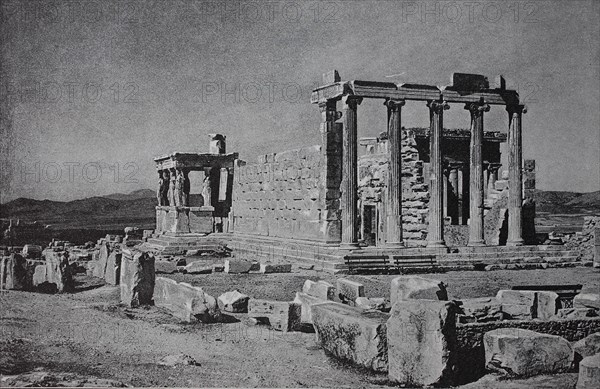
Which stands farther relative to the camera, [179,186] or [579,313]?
[179,186]

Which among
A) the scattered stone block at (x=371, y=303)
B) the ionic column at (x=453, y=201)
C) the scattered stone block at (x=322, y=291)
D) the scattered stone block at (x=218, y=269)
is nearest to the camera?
the scattered stone block at (x=371, y=303)

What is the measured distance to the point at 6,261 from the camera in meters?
14.0

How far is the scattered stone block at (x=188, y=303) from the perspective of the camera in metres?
11.4

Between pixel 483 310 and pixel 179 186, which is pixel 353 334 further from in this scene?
pixel 179 186

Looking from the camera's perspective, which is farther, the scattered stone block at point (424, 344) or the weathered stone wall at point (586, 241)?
the weathered stone wall at point (586, 241)

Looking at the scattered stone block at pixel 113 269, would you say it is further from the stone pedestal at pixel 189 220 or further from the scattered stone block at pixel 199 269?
the stone pedestal at pixel 189 220

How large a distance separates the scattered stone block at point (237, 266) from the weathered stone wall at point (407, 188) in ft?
24.4

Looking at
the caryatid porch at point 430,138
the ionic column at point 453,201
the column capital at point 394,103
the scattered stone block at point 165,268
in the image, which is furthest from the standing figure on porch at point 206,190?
the ionic column at point 453,201

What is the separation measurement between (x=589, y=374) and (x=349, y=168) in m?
12.5

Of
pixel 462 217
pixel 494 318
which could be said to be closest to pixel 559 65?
pixel 494 318

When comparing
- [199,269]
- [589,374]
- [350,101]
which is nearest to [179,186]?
[199,269]

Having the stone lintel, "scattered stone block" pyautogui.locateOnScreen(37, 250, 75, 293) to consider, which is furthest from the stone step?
the stone lintel

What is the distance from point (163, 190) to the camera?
29828mm

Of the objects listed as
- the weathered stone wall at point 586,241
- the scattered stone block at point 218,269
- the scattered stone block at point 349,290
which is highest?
the weathered stone wall at point 586,241
